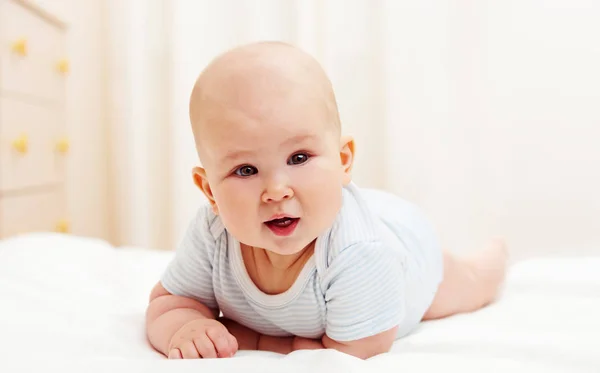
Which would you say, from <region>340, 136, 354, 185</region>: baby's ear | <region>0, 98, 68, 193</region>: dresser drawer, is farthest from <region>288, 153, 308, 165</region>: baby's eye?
<region>0, 98, 68, 193</region>: dresser drawer

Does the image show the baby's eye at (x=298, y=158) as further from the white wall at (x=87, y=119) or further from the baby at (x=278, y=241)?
the white wall at (x=87, y=119)

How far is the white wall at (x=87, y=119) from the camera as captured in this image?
7.03 ft

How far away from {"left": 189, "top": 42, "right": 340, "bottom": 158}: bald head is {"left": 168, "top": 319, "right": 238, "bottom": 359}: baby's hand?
257 mm

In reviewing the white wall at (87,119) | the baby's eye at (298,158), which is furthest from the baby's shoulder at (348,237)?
the white wall at (87,119)

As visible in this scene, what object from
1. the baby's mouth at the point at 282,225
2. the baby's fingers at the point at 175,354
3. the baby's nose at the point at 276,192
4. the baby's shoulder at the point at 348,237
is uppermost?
the baby's nose at the point at 276,192

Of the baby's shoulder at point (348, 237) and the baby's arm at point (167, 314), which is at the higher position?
the baby's shoulder at point (348, 237)

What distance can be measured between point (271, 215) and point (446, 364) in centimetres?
27

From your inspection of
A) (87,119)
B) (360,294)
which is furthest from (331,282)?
(87,119)

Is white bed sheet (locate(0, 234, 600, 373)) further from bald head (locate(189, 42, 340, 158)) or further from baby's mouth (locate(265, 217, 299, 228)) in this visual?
bald head (locate(189, 42, 340, 158))

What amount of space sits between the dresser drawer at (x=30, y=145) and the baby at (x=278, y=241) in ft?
2.90

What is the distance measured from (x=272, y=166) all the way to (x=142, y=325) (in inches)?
15.5

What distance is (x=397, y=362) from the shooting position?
0.72 metres

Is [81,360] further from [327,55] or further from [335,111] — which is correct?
[327,55]

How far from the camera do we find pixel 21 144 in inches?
65.8
